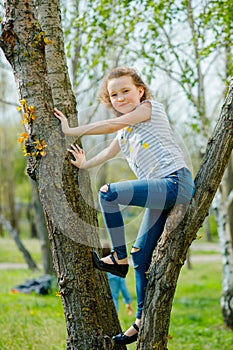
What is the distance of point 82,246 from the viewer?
3.47m

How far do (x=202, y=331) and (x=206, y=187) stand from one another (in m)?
5.24

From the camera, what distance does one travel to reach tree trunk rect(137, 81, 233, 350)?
330cm

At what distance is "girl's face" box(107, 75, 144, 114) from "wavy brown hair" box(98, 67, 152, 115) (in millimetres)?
26

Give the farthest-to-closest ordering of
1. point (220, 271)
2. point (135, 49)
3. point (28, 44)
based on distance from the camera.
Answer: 1. point (220, 271)
2. point (135, 49)
3. point (28, 44)

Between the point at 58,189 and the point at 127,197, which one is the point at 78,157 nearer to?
the point at 58,189

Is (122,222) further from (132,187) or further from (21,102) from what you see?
(21,102)

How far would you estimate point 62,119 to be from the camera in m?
3.59

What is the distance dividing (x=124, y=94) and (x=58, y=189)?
77 cm

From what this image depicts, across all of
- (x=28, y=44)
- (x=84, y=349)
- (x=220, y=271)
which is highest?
(x=28, y=44)

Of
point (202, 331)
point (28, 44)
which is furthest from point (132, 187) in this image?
point (202, 331)

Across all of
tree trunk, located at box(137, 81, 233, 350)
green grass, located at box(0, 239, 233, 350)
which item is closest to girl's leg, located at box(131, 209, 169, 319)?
tree trunk, located at box(137, 81, 233, 350)

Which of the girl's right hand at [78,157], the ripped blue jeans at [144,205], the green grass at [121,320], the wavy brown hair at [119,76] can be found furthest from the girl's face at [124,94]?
the green grass at [121,320]

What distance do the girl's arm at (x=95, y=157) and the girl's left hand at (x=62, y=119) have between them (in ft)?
0.43

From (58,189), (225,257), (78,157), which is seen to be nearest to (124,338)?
(58,189)
